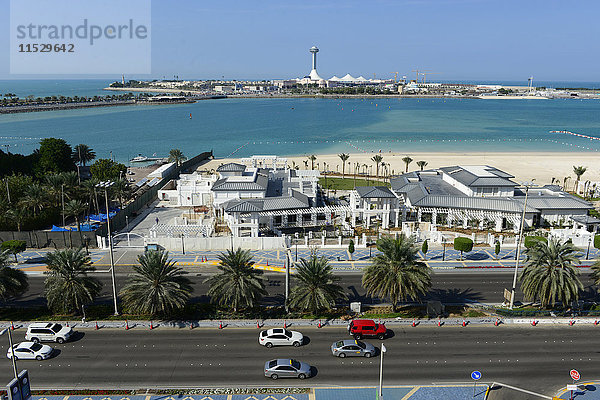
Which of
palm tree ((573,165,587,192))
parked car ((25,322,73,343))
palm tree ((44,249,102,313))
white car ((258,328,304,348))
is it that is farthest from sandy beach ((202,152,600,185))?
parked car ((25,322,73,343))

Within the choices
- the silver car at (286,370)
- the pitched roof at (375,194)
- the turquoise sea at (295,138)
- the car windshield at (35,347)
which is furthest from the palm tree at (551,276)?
the turquoise sea at (295,138)

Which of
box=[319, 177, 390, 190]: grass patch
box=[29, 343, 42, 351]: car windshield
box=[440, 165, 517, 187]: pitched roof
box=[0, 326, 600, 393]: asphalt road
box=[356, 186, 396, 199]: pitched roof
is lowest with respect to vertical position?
box=[0, 326, 600, 393]: asphalt road

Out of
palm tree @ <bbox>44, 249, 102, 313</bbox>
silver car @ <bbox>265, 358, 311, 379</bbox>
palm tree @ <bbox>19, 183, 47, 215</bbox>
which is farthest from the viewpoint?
palm tree @ <bbox>19, 183, 47, 215</bbox>

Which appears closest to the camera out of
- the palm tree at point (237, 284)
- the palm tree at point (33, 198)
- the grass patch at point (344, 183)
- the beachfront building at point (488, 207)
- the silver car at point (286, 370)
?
the silver car at point (286, 370)

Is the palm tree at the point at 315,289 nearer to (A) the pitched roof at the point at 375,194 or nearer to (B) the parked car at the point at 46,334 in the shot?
(B) the parked car at the point at 46,334

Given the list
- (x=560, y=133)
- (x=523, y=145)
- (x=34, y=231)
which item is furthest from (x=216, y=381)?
(x=560, y=133)

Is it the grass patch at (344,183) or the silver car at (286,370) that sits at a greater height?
the grass patch at (344,183)

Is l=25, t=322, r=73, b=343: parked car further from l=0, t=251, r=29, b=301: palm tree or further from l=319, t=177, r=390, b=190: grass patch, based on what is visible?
l=319, t=177, r=390, b=190: grass patch
